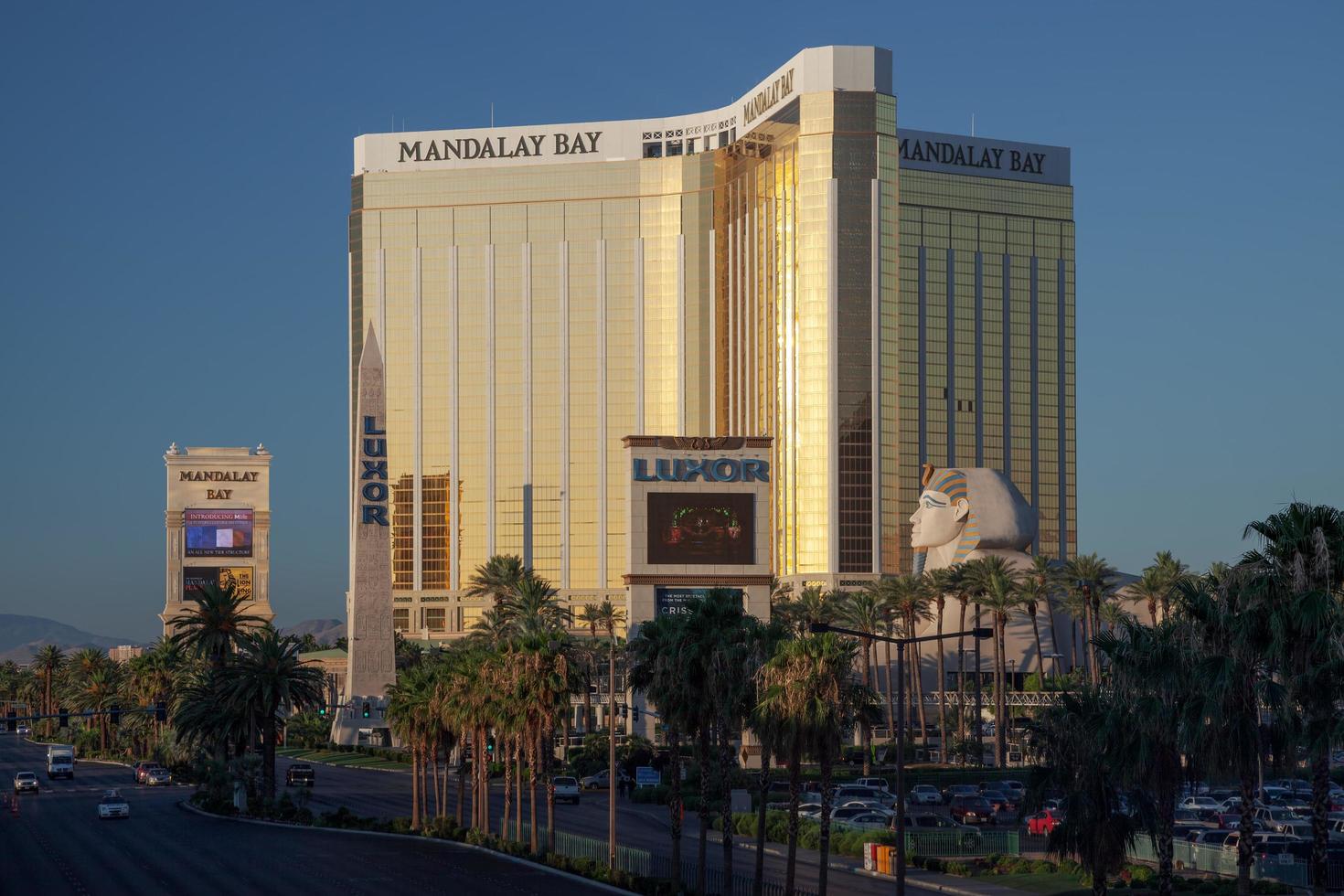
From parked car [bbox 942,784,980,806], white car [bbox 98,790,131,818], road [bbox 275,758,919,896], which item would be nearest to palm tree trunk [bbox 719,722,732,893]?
road [bbox 275,758,919,896]

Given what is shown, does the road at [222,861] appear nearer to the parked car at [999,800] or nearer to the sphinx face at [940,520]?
the parked car at [999,800]

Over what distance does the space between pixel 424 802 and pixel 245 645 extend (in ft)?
55.3

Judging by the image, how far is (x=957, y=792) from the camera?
327 feet

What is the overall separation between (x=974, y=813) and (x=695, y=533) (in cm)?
6101

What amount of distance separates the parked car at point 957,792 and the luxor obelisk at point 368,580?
6739cm

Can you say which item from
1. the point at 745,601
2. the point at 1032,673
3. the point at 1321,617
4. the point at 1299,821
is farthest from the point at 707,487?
the point at 1321,617

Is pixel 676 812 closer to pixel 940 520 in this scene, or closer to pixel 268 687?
pixel 268 687

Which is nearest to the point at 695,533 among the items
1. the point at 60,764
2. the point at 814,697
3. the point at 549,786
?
the point at 60,764

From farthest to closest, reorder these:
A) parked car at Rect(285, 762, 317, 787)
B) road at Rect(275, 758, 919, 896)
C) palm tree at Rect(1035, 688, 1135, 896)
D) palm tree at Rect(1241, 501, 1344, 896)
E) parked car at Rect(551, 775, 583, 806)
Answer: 1. parked car at Rect(285, 762, 317, 787)
2. parked car at Rect(551, 775, 583, 806)
3. road at Rect(275, 758, 919, 896)
4. palm tree at Rect(1035, 688, 1135, 896)
5. palm tree at Rect(1241, 501, 1344, 896)

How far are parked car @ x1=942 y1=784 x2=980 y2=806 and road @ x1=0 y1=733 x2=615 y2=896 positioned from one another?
29.0 meters

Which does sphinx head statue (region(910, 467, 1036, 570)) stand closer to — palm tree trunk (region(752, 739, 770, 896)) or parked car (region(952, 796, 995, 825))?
parked car (region(952, 796, 995, 825))

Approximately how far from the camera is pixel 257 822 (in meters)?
98.1

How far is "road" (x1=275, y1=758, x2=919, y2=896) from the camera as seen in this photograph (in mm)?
71812

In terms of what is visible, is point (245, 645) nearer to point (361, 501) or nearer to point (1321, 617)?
point (361, 501)
